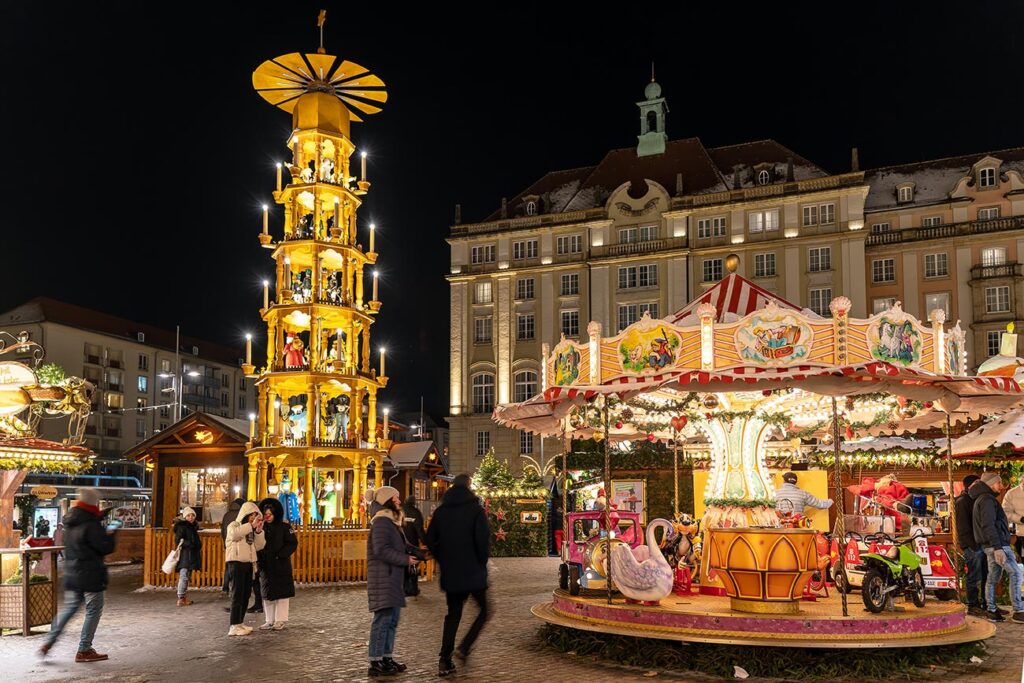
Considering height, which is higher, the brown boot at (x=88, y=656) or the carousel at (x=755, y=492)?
the carousel at (x=755, y=492)

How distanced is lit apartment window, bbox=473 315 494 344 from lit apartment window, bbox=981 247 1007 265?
27.1 m

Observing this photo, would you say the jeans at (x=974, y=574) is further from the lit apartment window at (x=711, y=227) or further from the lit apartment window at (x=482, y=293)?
the lit apartment window at (x=482, y=293)

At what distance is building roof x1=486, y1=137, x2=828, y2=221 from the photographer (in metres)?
54.6

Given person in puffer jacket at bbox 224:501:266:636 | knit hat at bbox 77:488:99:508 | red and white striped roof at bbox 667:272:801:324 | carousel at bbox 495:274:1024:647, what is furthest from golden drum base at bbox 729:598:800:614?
knit hat at bbox 77:488:99:508

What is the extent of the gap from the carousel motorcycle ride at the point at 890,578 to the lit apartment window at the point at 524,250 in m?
45.0

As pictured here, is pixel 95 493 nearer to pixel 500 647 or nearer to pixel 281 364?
pixel 500 647

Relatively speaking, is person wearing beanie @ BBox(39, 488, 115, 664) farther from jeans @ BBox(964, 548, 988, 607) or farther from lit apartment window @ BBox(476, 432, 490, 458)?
lit apartment window @ BBox(476, 432, 490, 458)

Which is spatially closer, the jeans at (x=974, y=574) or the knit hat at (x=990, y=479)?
the knit hat at (x=990, y=479)

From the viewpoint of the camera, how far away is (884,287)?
51500 millimetres

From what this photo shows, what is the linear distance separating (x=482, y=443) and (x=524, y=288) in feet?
31.0

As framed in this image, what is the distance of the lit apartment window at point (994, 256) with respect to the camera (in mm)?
49156

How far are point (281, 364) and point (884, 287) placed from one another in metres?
39.5

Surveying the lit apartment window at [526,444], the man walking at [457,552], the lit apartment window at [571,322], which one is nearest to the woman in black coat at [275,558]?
the man walking at [457,552]

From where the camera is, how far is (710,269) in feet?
171
